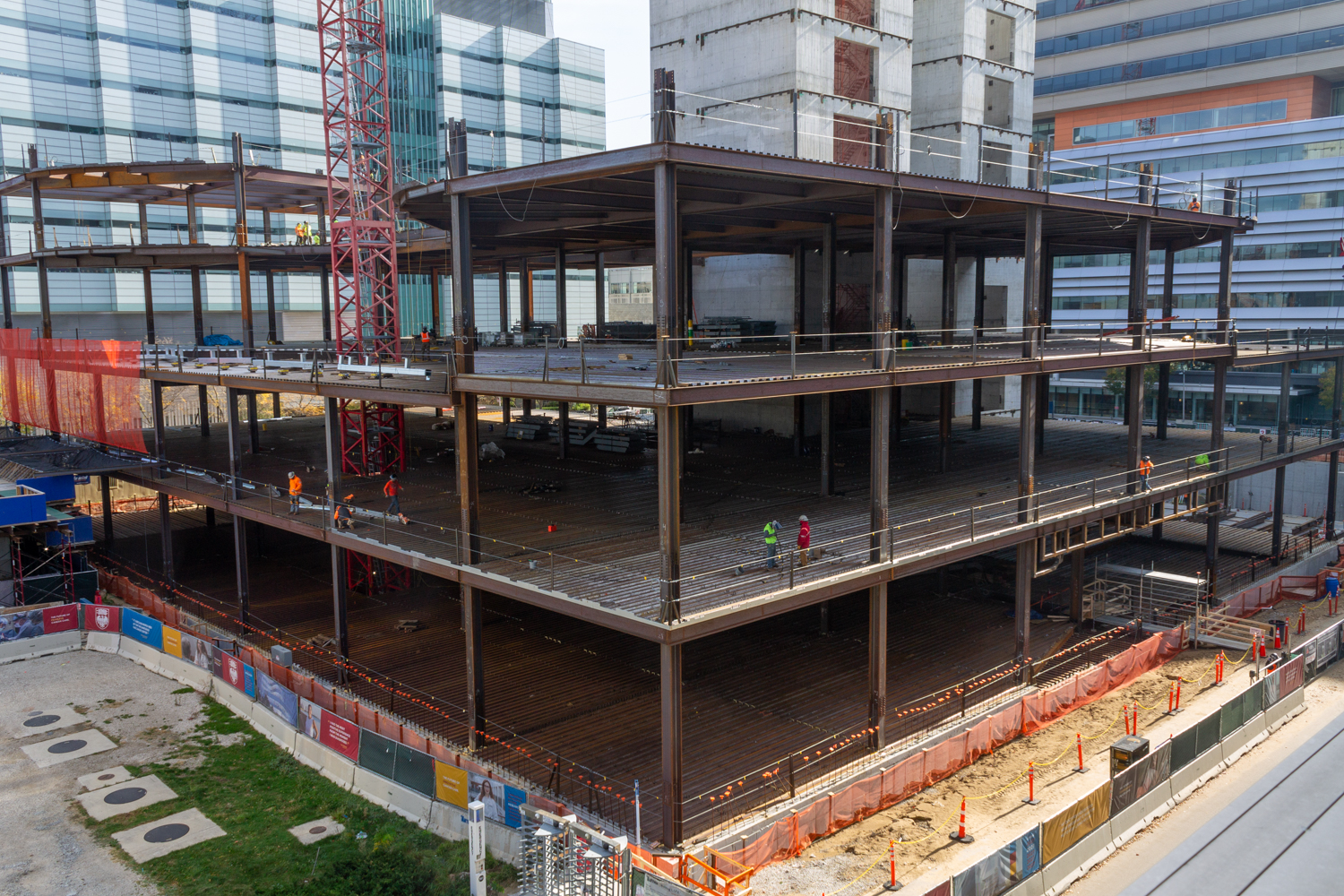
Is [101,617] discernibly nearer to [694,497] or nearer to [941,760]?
[694,497]

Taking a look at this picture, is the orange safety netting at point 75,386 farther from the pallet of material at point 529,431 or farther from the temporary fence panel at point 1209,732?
the temporary fence panel at point 1209,732

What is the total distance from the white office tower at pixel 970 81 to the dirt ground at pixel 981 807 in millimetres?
26050

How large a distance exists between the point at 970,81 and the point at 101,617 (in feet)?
137

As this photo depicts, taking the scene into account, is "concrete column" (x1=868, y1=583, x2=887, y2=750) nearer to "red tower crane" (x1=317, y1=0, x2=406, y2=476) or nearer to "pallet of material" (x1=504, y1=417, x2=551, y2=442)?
"red tower crane" (x1=317, y1=0, x2=406, y2=476)

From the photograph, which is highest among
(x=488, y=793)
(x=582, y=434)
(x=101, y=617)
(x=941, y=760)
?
(x=582, y=434)

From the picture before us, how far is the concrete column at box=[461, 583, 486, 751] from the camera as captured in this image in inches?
854

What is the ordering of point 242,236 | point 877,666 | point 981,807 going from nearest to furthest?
1. point 981,807
2. point 877,666
3. point 242,236

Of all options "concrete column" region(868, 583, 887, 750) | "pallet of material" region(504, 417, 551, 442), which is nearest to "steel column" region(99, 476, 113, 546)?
"pallet of material" region(504, 417, 551, 442)

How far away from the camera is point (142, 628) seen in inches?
1185

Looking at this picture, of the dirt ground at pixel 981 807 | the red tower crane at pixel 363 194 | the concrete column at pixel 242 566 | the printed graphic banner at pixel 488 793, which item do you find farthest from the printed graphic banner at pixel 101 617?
the dirt ground at pixel 981 807

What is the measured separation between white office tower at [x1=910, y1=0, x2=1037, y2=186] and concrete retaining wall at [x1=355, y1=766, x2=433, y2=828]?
3476cm

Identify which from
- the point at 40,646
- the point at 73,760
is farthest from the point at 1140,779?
the point at 40,646

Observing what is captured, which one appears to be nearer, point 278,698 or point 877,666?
point 877,666

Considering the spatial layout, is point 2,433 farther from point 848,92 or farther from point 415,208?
point 848,92
